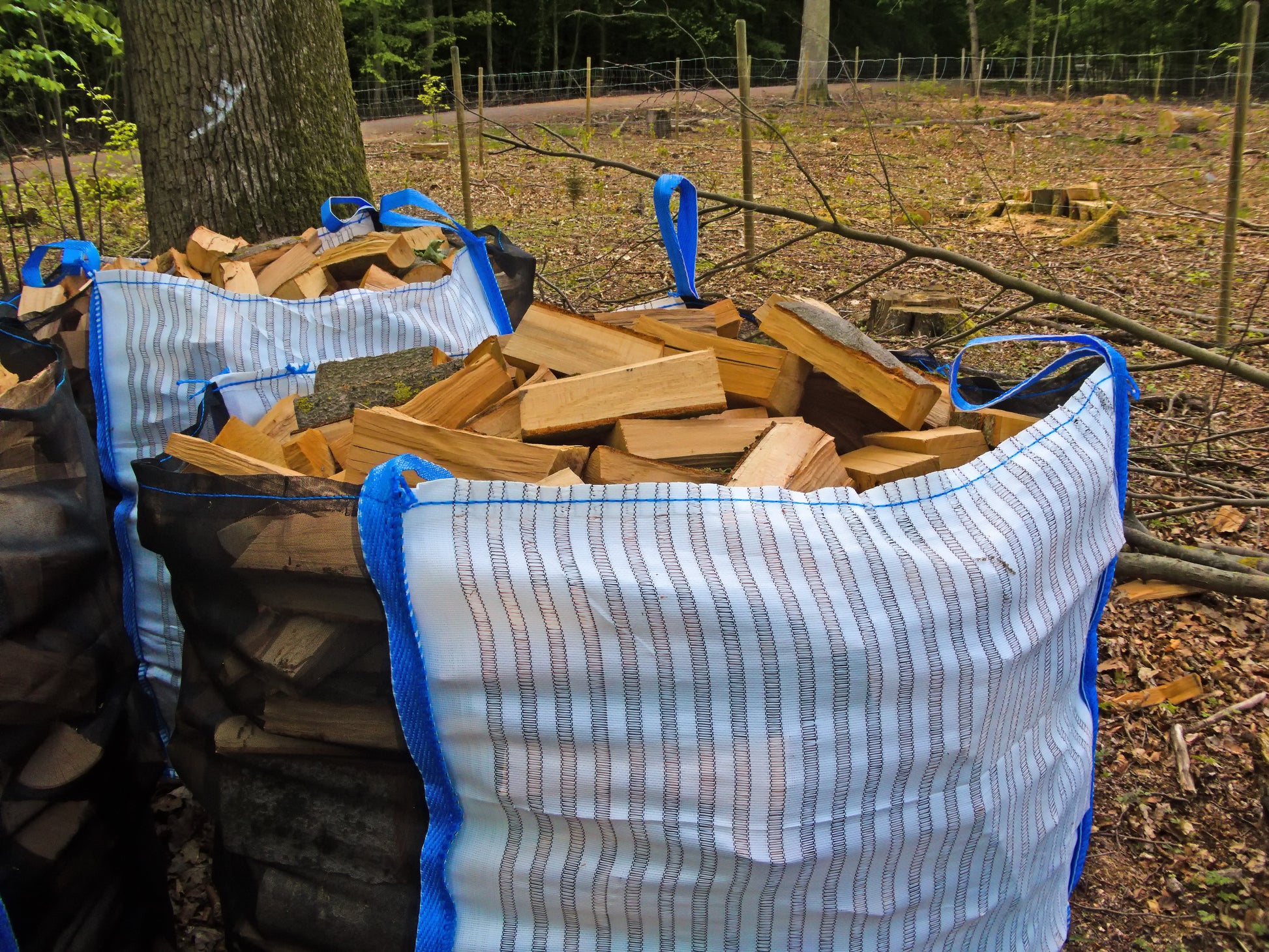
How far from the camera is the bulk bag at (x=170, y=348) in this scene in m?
1.67

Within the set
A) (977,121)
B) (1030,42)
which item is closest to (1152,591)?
(977,121)

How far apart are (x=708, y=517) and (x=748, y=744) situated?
0.84 ft

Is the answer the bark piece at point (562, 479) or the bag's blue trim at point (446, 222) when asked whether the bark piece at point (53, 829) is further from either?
the bag's blue trim at point (446, 222)

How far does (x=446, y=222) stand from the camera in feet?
9.16

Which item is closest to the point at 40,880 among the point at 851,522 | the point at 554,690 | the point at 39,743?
the point at 39,743

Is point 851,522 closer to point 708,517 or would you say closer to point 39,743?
point 708,517

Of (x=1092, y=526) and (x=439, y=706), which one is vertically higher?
(x=1092, y=526)

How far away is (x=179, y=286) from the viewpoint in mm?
1971

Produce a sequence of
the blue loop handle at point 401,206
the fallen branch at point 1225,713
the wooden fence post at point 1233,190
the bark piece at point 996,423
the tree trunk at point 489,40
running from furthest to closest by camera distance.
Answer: the tree trunk at point 489,40 → the wooden fence post at point 1233,190 → the blue loop handle at point 401,206 → the fallen branch at point 1225,713 → the bark piece at point 996,423

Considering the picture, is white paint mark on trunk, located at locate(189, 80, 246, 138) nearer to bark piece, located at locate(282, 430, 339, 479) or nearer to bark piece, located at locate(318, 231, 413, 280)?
bark piece, located at locate(318, 231, 413, 280)

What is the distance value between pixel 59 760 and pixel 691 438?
1037mm

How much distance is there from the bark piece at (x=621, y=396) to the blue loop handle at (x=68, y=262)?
4.65 ft

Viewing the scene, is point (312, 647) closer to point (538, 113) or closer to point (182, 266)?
point (182, 266)

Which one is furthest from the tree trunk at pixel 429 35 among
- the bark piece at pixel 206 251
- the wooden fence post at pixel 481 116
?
the bark piece at pixel 206 251
